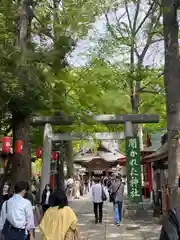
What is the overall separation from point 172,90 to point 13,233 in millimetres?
5566

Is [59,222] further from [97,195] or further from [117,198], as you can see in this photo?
[97,195]

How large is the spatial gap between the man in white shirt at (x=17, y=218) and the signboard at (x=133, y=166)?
37.4ft

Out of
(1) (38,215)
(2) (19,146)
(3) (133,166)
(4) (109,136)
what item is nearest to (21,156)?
(2) (19,146)

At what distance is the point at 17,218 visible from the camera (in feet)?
20.9

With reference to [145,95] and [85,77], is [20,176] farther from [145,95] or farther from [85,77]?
[145,95]

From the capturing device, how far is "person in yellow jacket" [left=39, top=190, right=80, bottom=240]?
6.06 metres

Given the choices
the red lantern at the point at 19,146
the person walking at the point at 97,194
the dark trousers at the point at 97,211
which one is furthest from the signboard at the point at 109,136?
the red lantern at the point at 19,146

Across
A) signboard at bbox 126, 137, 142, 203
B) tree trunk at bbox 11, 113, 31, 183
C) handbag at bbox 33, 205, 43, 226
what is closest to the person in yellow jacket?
tree trunk at bbox 11, 113, 31, 183

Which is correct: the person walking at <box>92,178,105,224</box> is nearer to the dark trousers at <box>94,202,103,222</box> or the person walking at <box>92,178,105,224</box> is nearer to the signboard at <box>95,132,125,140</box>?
the dark trousers at <box>94,202,103,222</box>

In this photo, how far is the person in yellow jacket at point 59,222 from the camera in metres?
6.06

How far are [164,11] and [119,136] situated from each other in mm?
9342

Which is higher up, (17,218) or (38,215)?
(17,218)

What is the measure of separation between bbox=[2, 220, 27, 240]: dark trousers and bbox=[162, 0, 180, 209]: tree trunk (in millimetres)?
4638

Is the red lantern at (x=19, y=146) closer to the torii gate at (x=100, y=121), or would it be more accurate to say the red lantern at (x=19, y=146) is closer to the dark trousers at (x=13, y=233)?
the torii gate at (x=100, y=121)
